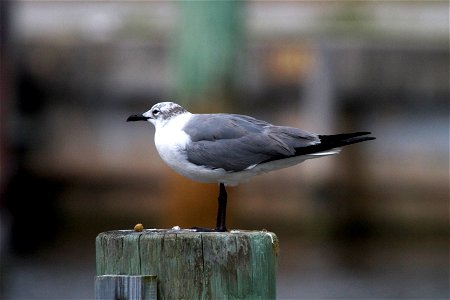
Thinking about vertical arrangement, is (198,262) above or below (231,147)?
below

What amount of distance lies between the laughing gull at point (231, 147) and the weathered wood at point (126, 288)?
855 mm

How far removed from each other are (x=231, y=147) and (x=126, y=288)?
1.07 meters

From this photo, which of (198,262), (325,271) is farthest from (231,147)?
(325,271)

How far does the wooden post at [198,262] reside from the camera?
3131 mm

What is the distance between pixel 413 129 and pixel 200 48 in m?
7.67

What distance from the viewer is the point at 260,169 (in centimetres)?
409

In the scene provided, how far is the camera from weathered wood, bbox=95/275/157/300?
3082 mm

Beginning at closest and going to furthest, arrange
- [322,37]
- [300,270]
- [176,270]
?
[176,270] → [300,270] → [322,37]

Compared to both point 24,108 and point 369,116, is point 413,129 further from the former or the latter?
point 24,108

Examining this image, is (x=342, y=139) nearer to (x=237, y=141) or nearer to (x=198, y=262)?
(x=237, y=141)

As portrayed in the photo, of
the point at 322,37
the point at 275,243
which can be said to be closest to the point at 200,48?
the point at 275,243

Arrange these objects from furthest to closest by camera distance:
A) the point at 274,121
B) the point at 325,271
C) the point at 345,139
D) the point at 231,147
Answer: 1. the point at 274,121
2. the point at 325,271
3. the point at 231,147
4. the point at 345,139

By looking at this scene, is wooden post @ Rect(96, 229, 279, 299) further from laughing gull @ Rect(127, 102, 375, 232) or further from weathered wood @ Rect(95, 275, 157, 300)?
laughing gull @ Rect(127, 102, 375, 232)

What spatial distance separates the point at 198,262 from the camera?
3.16 m
